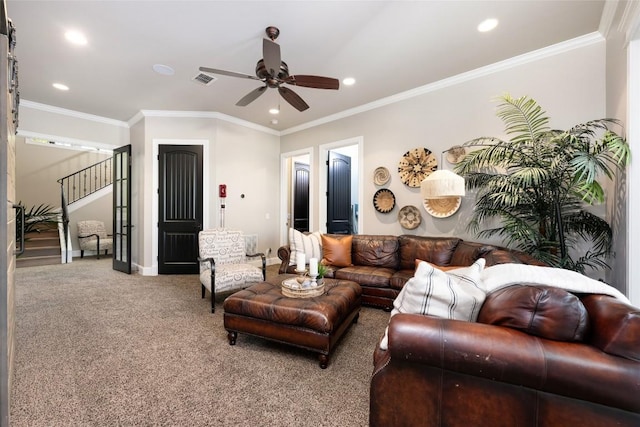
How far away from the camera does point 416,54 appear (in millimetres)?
3119

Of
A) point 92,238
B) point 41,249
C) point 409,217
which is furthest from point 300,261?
point 92,238

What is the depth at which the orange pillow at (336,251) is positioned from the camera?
3.84 m

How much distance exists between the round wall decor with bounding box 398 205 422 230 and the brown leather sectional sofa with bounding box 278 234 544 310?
32 centimetres

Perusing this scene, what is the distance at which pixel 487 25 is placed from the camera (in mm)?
2619

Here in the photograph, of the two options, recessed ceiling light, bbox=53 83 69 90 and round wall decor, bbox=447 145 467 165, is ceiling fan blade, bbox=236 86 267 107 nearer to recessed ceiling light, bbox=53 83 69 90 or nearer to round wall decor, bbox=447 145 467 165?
round wall decor, bbox=447 145 467 165

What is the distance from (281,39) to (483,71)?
257 cm

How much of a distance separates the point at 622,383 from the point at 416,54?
3293 millimetres

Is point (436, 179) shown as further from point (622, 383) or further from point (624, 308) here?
point (622, 383)

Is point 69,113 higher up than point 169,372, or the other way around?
point 69,113

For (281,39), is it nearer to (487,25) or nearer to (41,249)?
(487,25)

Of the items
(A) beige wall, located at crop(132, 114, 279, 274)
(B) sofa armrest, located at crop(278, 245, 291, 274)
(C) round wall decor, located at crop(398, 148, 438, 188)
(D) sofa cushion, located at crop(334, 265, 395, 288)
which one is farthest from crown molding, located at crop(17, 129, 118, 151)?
(C) round wall decor, located at crop(398, 148, 438, 188)

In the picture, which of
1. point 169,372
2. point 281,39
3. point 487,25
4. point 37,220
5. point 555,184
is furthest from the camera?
point 37,220

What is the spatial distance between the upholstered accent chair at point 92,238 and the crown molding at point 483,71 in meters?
6.10

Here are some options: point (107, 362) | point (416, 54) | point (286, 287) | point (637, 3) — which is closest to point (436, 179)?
point (416, 54)
